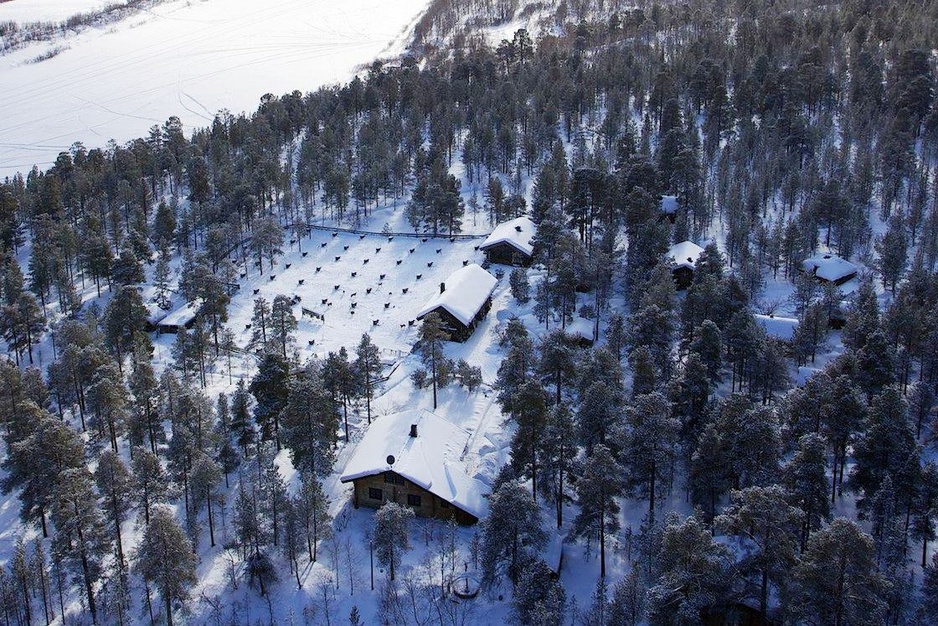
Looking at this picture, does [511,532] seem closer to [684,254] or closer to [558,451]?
[558,451]

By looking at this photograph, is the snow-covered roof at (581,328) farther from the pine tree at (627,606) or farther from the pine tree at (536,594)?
the pine tree at (627,606)

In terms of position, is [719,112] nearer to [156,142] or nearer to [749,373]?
[749,373]

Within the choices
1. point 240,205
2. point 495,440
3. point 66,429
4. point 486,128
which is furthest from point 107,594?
point 486,128

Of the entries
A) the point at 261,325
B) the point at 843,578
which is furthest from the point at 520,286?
the point at 843,578

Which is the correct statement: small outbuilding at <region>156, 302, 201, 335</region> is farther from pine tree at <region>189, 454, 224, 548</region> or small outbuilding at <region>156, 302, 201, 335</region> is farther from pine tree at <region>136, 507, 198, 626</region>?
pine tree at <region>136, 507, 198, 626</region>

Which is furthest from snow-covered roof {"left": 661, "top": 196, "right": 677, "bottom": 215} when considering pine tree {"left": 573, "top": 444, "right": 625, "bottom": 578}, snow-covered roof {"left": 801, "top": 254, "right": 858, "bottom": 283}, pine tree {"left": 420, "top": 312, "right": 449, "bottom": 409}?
pine tree {"left": 573, "top": 444, "right": 625, "bottom": 578}
